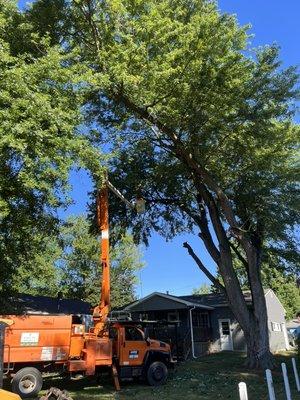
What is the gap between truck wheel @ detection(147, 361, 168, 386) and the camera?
54.5 feet

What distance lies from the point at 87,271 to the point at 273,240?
25021mm

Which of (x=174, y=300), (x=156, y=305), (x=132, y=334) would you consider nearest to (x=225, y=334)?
(x=174, y=300)

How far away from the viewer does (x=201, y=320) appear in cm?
3450

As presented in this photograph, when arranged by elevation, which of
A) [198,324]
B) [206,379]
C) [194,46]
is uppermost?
[194,46]

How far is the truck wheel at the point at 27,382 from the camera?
14.0m

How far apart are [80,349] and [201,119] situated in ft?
34.1

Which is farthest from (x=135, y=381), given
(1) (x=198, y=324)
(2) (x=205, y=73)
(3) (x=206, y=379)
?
(1) (x=198, y=324)

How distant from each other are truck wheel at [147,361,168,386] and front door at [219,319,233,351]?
1793 centimetres

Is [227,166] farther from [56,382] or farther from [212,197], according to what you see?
[56,382]

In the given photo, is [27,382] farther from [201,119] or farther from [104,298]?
[201,119]

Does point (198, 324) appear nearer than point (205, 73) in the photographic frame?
No

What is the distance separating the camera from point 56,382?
56.5ft

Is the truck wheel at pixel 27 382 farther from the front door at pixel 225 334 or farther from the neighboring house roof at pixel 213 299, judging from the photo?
the front door at pixel 225 334

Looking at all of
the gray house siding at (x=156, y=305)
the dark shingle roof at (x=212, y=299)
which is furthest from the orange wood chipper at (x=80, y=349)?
the dark shingle roof at (x=212, y=299)
